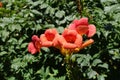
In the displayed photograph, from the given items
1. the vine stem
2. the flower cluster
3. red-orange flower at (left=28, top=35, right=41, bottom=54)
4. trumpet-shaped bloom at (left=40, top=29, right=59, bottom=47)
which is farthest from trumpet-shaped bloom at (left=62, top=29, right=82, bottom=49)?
the vine stem

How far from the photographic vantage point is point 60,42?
9.39ft

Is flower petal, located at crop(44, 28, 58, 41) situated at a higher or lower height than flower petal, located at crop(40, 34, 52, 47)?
higher

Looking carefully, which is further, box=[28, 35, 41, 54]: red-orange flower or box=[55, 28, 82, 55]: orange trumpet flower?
box=[28, 35, 41, 54]: red-orange flower

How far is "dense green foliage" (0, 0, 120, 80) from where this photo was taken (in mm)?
3434

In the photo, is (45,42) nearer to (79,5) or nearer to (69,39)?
(69,39)

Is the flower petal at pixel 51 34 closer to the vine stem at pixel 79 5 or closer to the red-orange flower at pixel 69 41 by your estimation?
the red-orange flower at pixel 69 41

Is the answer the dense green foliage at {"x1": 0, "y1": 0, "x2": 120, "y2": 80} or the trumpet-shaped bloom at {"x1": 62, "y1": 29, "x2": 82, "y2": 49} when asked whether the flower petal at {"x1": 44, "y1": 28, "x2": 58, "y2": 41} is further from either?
the dense green foliage at {"x1": 0, "y1": 0, "x2": 120, "y2": 80}

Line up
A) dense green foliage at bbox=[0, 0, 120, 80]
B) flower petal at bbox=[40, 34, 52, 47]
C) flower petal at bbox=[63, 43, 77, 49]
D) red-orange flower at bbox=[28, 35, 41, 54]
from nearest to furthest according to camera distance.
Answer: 1. flower petal at bbox=[63, 43, 77, 49]
2. flower petal at bbox=[40, 34, 52, 47]
3. red-orange flower at bbox=[28, 35, 41, 54]
4. dense green foliage at bbox=[0, 0, 120, 80]

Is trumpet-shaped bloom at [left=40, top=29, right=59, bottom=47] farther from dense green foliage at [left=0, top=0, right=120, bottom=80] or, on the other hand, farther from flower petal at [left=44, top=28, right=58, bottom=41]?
dense green foliage at [left=0, top=0, right=120, bottom=80]

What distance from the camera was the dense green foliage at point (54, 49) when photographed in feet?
11.3

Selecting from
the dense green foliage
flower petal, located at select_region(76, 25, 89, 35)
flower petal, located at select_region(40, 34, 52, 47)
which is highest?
flower petal, located at select_region(76, 25, 89, 35)

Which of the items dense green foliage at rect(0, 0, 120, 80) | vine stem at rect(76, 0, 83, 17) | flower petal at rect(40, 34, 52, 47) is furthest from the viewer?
dense green foliage at rect(0, 0, 120, 80)

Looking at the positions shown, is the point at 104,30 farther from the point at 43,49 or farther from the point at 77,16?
the point at 43,49

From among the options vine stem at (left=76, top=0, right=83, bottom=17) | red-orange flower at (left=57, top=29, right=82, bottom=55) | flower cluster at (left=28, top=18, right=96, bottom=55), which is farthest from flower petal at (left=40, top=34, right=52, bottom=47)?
vine stem at (left=76, top=0, right=83, bottom=17)
